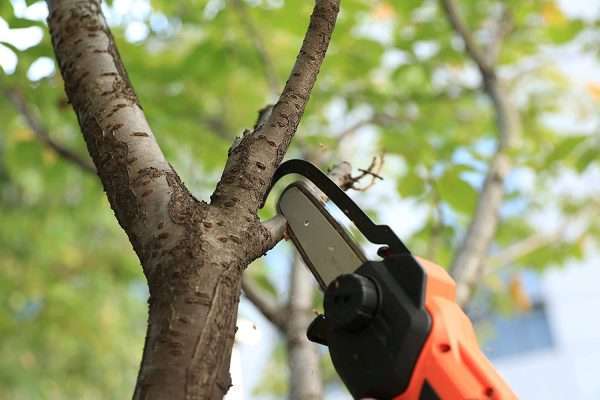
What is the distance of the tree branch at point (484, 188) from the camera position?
1803 mm

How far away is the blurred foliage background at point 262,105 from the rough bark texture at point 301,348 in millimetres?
190

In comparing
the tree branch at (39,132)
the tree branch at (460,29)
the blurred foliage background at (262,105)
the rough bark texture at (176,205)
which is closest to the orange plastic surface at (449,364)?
the rough bark texture at (176,205)

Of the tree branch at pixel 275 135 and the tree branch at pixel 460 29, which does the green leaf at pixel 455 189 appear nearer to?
the tree branch at pixel 460 29

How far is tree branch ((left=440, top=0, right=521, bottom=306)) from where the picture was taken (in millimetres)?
1803

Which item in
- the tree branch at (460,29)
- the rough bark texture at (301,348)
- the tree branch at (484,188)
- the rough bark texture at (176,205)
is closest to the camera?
the rough bark texture at (176,205)

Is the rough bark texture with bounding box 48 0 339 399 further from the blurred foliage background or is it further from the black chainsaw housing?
the blurred foliage background

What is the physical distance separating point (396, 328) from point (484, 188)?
1225 millimetres

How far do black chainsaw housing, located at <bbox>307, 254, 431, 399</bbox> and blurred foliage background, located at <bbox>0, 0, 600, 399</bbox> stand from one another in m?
0.44

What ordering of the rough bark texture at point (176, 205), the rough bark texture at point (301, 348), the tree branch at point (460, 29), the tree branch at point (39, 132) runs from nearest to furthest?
the rough bark texture at point (176, 205) → the rough bark texture at point (301, 348) → the tree branch at point (39, 132) → the tree branch at point (460, 29)

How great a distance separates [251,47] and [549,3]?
1.06m

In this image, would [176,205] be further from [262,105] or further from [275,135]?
[262,105]

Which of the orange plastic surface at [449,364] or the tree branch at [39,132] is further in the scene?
the tree branch at [39,132]

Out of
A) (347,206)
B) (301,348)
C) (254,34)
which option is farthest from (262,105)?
(347,206)

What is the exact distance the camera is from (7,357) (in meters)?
4.39
